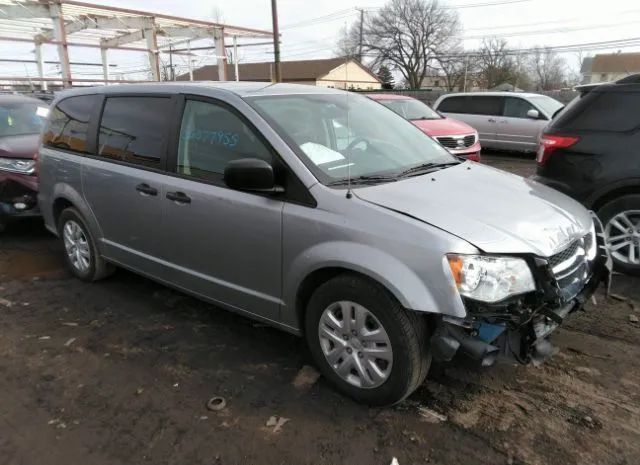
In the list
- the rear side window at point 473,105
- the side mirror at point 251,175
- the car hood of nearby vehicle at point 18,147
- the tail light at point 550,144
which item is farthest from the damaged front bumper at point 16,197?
the rear side window at point 473,105

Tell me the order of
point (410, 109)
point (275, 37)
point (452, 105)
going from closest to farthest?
point (410, 109)
point (452, 105)
point (275, 37)

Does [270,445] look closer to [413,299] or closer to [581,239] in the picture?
[413,299]

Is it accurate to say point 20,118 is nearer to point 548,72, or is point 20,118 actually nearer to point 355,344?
point 355,344

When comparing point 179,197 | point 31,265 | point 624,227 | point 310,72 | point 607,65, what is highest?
point 607,65

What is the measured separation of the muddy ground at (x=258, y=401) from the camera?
254 cm

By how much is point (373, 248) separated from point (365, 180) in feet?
1.95

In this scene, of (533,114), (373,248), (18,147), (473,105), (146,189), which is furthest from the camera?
(473,105)

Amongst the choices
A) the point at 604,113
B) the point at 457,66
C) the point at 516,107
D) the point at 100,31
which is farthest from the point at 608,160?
the point at 457,66

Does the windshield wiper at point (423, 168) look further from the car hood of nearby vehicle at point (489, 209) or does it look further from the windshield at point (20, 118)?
the windshield at point (20, 118)

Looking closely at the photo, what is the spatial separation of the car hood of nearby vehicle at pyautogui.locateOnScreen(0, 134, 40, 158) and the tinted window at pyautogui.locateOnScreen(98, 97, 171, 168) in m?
2.52

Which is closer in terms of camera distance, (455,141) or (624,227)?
(624,227)

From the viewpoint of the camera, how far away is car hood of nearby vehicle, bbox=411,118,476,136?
9.59 metres

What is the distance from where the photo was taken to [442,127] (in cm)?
988

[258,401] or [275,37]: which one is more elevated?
[275,37]
